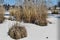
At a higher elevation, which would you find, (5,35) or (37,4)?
(37,4)

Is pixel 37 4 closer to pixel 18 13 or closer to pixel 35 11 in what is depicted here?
pixel 35 11

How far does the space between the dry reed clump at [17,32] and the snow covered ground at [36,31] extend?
0.05 metres

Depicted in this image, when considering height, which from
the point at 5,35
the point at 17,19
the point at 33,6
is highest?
the point at 33,6

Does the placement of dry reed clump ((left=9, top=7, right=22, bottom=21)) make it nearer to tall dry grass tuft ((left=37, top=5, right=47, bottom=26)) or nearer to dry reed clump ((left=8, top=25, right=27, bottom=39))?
dry reed clump ((left=8, top=25, right=27, bottom=39))

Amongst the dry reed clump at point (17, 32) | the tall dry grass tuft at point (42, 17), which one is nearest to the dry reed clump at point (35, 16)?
the tall dry grass tuft at point (42, 17)

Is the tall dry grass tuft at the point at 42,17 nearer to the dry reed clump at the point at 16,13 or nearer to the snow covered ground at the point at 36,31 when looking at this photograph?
the snow covered ground at the point at 36,31

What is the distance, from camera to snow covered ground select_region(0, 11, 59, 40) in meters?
2.15

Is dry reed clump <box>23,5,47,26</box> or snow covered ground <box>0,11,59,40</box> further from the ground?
dry reed clump <box>23,5,47,26</box>

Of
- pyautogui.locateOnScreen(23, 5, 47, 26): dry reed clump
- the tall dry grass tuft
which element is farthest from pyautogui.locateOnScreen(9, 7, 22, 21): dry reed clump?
the tall dry grass tuft

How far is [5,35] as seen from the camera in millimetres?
2148

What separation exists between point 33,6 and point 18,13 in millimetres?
235

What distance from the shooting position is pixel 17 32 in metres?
2.14

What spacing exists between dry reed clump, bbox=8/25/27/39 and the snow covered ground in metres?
0.05

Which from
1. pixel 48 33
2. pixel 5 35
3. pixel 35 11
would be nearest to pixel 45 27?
pixel 48 33
